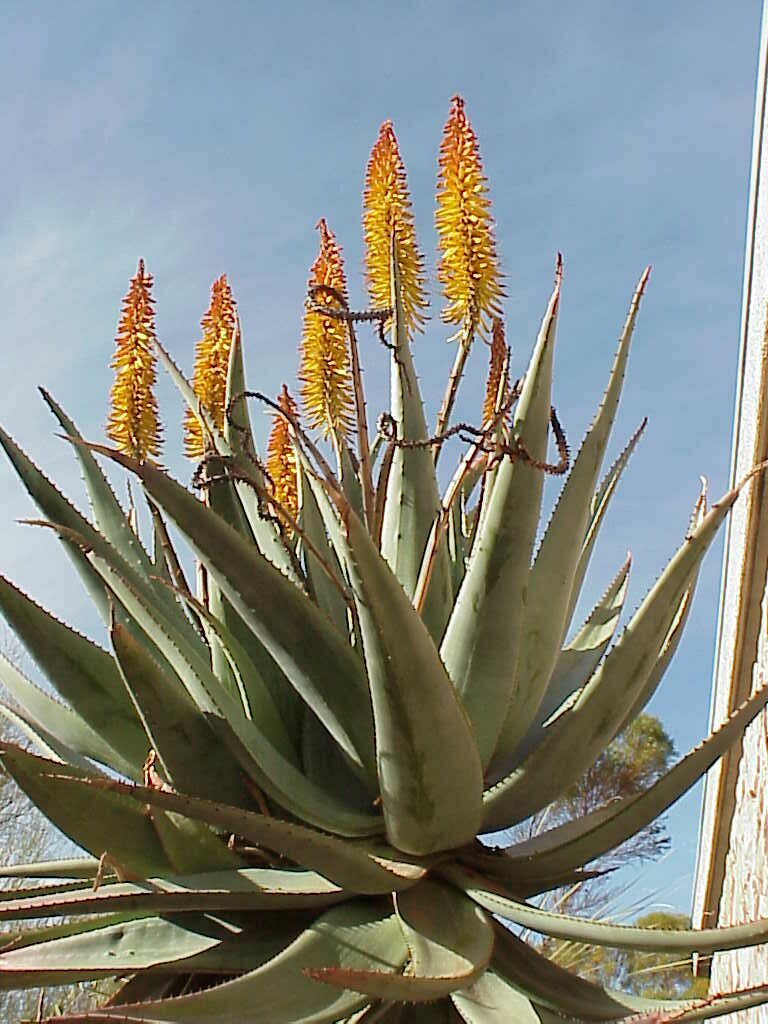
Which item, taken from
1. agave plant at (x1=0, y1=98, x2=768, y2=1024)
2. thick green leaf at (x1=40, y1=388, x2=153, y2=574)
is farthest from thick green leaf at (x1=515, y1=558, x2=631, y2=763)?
thick green leaf at (x1=40, y1=388, x2=153, y2=574)

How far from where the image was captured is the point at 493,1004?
89 centimetres

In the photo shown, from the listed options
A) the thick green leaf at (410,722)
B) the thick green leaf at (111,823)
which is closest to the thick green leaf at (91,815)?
the thick green leaf at (111,823)

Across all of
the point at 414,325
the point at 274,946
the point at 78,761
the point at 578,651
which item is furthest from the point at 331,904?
the point at 414,325

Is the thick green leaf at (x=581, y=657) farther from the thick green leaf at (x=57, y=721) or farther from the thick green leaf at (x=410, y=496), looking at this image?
the thick green leaf at (x=57, y=721)

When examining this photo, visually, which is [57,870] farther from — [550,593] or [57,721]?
[550,593]

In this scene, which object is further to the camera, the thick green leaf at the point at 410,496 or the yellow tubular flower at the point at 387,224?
the yellow tubular flower at the point at 387,224

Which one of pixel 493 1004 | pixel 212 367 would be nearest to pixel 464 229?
pixel 212 367

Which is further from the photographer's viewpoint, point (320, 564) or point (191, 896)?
point (320, 564)

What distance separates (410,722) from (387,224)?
758 millimetres

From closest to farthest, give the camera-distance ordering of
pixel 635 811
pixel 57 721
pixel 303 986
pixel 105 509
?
pixel 303 986
pixel 635 811
pixel 57 721
pixel 105 509

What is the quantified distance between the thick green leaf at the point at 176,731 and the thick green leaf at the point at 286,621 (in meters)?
0.09

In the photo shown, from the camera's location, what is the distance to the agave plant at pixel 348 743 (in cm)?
90

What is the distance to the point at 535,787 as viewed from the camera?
1.03 metres

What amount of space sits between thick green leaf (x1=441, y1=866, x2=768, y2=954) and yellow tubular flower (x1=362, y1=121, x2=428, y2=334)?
78cm
